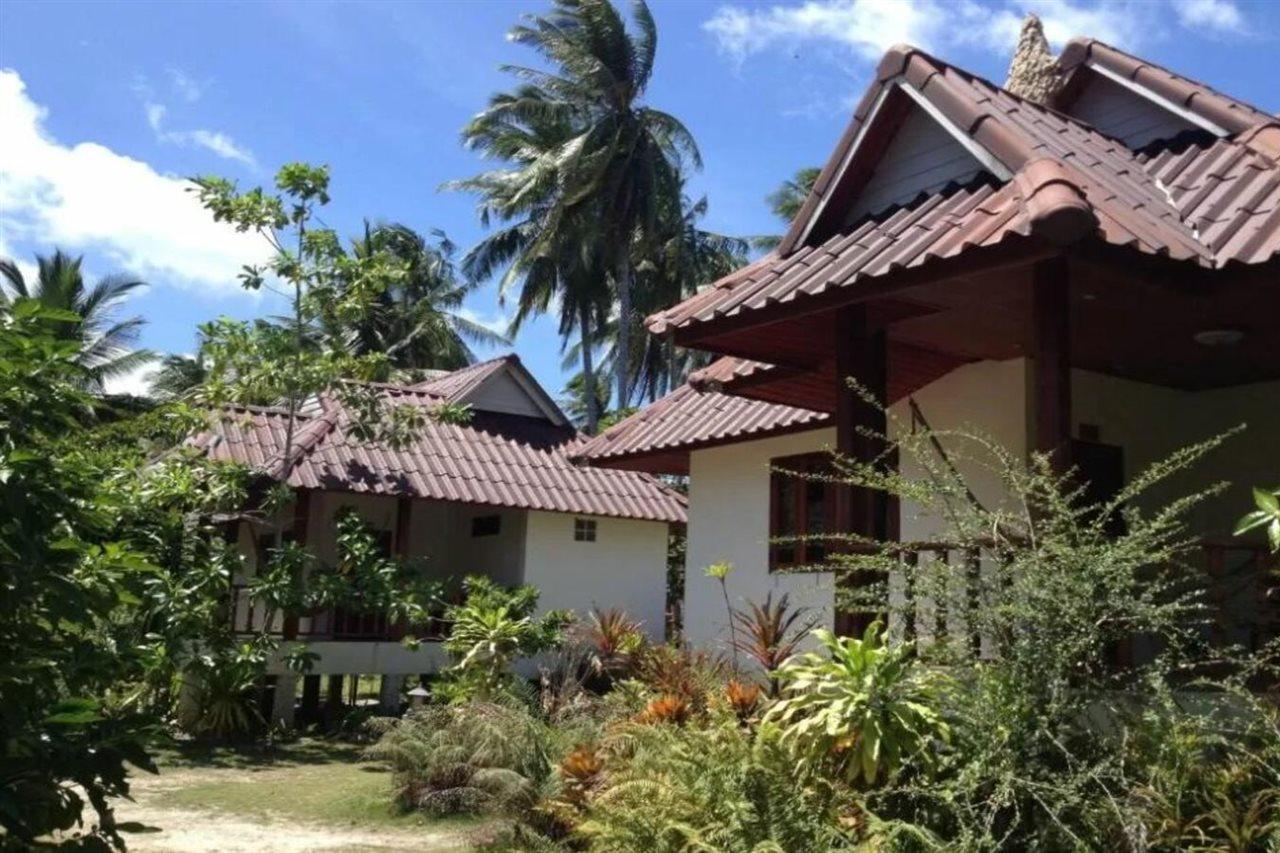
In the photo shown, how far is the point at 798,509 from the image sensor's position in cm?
1289

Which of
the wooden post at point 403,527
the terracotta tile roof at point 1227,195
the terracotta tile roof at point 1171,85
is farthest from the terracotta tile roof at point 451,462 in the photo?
the terracotta tile roof at point 1227,195

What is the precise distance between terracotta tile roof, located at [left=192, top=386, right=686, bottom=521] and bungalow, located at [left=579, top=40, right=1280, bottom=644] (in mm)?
7532

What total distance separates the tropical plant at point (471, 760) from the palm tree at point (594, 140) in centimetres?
2325

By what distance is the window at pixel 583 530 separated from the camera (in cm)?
2034

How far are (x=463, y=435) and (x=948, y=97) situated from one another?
13192 mm

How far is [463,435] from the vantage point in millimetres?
19844

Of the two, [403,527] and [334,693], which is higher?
[403,527]

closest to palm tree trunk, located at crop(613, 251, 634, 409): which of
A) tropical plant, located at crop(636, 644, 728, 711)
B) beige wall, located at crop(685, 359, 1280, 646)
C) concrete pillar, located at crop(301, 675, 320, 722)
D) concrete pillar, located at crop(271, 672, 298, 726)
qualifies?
concrete pillar, located at crop(301, 675, 320, 722)

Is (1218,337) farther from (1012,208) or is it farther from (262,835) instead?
(262,835)

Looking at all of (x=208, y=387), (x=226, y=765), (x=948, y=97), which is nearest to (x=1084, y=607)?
(x=948, y=97)

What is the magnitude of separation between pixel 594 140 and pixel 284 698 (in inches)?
776

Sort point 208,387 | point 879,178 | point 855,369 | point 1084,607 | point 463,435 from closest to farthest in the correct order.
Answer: point 1084,607
point 855,369
point 879,178
point 208,387
point 463,435

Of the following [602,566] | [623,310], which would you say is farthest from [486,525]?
[623,310]

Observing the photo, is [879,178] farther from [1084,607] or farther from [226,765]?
[226,765]
